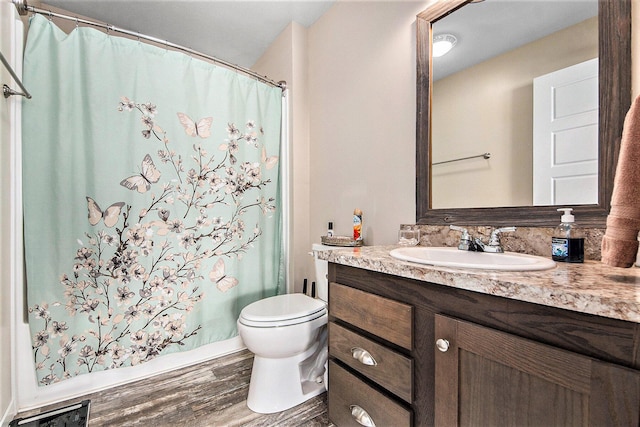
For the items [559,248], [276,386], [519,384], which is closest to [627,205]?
[559,248]

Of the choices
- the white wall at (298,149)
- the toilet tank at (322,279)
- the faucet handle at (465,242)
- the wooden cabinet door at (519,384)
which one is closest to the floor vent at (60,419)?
the toilet tank at (322,279)

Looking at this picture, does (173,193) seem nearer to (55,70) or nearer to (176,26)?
(55,70)

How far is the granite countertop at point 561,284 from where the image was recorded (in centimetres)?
51

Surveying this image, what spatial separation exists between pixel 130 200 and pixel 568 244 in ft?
6.27

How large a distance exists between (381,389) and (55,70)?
203 cm

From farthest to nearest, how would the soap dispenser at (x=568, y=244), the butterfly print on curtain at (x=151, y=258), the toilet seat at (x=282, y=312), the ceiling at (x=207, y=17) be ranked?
the ceiling at (x=207, y=17), the butterfly print on curtain at (x=151, y=258), the toilet seat at (x=282, y=312), the soap dispenser at (x=568, y=244)

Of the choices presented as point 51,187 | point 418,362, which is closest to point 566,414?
point 418,362

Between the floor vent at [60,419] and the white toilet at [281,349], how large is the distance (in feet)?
2.40

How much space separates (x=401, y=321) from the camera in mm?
885

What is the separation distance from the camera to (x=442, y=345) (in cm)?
77

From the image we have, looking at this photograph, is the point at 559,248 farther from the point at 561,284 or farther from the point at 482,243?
the point at 561,284

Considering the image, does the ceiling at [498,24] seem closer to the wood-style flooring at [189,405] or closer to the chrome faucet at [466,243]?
the chrome faucet at [466,243]

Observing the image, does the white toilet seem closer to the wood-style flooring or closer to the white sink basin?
the wood-style flooring

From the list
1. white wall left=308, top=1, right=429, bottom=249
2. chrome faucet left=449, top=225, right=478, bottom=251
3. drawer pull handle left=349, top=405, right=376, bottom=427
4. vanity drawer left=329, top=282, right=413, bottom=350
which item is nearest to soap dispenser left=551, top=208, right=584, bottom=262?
chrome faucet left=449, top=225, right=478, bottom=251
